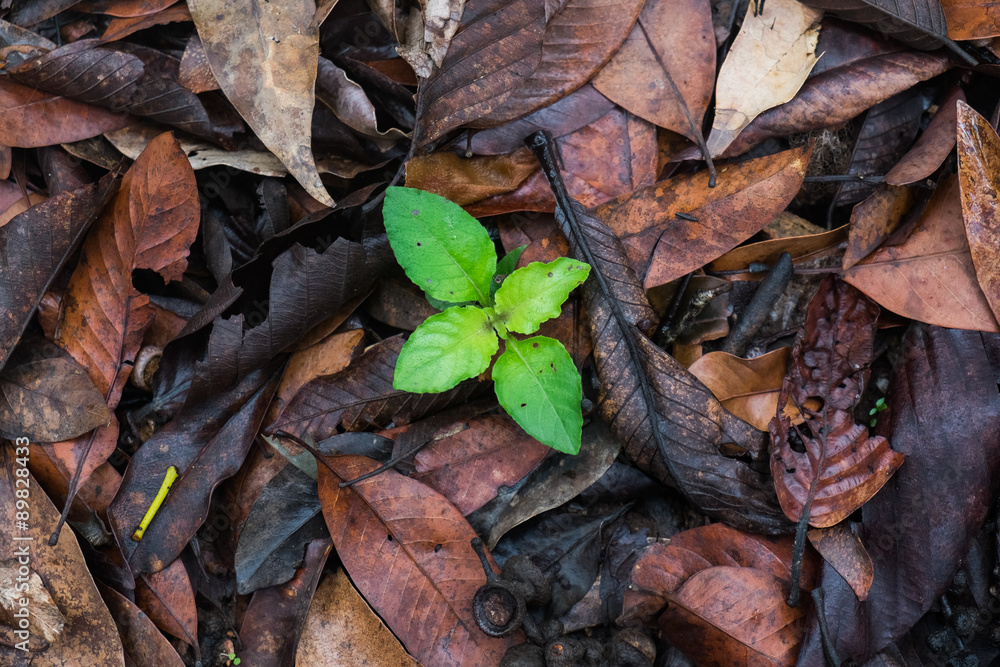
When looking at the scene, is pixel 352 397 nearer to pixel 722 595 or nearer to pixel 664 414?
pixel 664 414

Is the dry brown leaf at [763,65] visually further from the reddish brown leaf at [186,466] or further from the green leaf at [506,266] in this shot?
the reddish brown leaf at [186,466]

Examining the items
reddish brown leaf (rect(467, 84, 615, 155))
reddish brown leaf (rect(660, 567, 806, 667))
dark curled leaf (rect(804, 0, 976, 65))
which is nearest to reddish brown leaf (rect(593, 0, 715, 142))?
reddish brown leaf (rect(467, 84, 615, 155))

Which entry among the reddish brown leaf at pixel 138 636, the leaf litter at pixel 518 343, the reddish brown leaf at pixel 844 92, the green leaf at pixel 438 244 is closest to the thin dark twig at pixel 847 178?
the leaf litter at pixel 518 343

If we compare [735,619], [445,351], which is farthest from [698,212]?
[735,619]

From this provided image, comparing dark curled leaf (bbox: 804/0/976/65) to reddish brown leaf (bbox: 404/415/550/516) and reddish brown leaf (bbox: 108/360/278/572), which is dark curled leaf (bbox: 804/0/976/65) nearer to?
reddish brown leaf (bbox: 404/415/550/516)

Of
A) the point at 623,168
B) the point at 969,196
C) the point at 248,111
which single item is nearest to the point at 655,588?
the point at 623,168

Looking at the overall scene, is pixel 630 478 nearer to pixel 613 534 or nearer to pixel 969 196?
pixel 613 534
